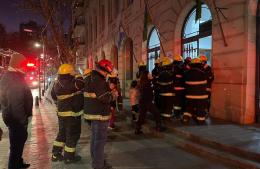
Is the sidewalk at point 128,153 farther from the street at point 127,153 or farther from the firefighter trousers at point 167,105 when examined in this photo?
the firefighter trousers at point 167,105

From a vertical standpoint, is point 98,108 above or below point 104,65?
below

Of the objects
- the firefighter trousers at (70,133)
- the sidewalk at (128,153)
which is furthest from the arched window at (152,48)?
the firefighter trousers at (70,133)

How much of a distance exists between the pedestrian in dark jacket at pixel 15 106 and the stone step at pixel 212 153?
3.56 m

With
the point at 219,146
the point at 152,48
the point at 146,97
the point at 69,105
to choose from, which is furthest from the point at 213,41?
the point at 152,48

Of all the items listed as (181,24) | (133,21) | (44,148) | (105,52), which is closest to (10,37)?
(105,52)

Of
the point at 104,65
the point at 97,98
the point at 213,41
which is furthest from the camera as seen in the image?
the point at 213,41

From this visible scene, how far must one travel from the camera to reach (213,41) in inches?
413

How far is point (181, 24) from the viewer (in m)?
13.3

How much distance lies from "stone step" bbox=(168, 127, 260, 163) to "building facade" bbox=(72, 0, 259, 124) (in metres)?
1.89

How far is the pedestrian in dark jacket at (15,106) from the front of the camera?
590 centimetres

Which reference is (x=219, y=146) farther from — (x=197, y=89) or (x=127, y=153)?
(x=197, y=89)

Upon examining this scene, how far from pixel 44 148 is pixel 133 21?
1184 cm

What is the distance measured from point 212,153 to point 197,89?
7.52 feet

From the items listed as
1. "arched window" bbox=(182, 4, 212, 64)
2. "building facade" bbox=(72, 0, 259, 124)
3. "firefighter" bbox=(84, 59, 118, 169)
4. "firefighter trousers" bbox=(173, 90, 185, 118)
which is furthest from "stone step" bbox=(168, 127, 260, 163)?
"arched window" bbox=(182, 4, 212, 64)
